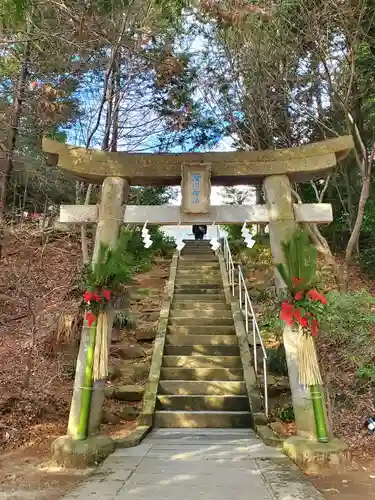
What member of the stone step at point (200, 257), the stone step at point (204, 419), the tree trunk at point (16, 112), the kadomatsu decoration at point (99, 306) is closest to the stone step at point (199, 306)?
the stone step at point (204, 419)

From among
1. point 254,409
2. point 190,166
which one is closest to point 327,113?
point 190,166

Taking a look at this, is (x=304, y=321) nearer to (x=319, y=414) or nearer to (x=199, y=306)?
(x=319, y=414)

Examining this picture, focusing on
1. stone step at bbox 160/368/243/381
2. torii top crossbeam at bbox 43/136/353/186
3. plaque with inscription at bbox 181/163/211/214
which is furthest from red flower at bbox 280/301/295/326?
stone step at bbox 160/368/243/381

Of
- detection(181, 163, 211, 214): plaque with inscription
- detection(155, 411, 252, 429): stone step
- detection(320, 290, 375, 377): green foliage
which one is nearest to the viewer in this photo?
detection(181, 163, 211, 214): plaque with inscription

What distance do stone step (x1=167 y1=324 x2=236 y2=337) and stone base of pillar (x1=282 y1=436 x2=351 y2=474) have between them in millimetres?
4016

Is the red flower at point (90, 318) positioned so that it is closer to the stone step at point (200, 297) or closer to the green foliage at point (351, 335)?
the green foliage at point (351, 335)

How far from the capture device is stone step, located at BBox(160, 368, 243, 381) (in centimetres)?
750

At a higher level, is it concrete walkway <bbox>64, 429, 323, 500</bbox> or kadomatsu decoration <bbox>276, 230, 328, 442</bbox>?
kadomatsu decoration <bbox>276, 230, 328, 442</bbox>

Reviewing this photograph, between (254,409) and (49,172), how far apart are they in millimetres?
8605

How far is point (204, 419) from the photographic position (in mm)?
6492

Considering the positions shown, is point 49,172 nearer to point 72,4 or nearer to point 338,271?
point 72,4

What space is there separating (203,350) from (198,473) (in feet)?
12.6

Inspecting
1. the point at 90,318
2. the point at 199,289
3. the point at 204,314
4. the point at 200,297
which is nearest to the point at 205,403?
the point at 90,318

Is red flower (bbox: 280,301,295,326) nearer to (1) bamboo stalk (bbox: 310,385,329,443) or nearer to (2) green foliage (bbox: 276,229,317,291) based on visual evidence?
(2) green foliage (bbox: 276,229,317,291)
